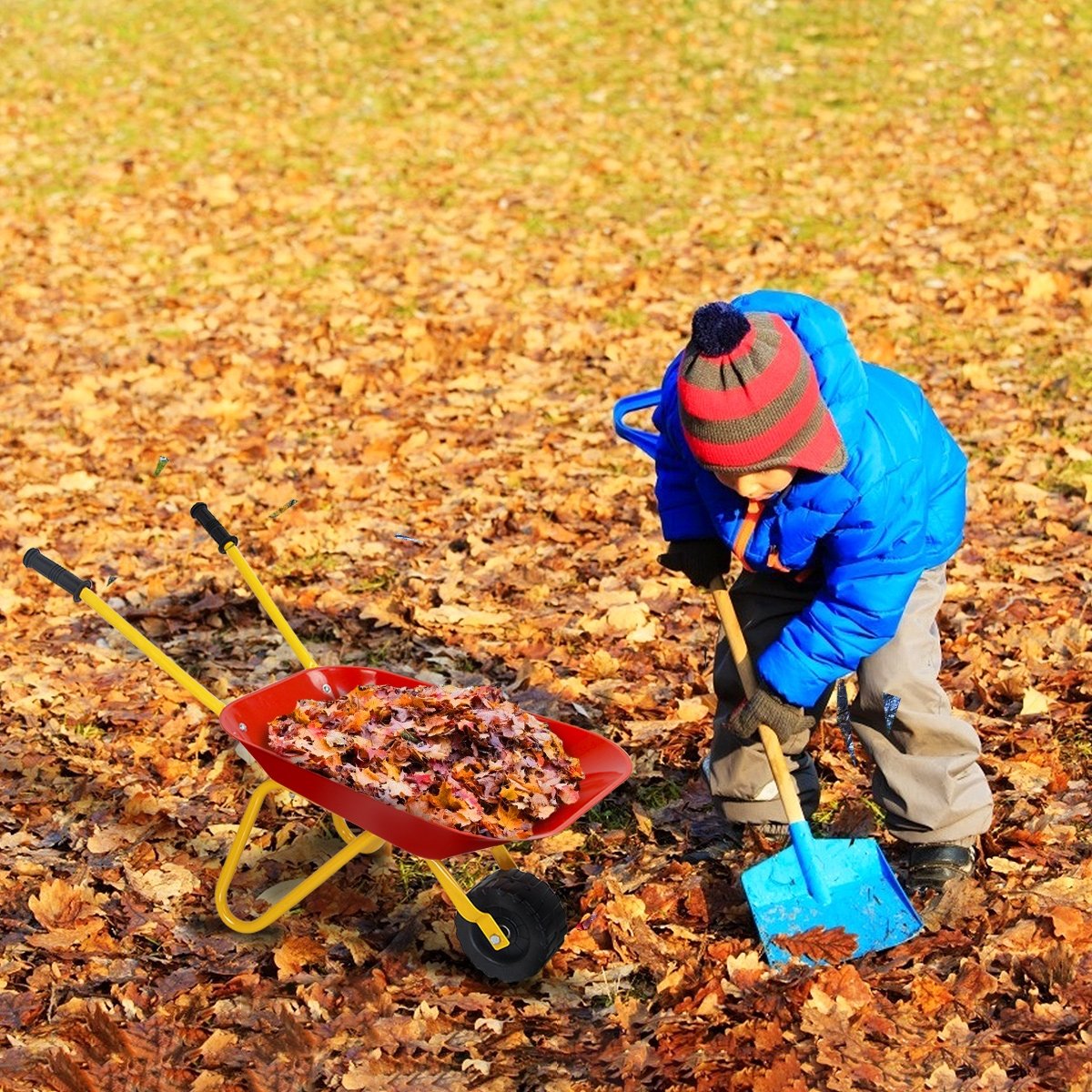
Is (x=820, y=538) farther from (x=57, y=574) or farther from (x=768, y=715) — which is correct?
(x=57, y=574)

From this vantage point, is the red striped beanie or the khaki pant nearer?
the red striped beanie

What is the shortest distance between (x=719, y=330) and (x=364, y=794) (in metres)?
1.57

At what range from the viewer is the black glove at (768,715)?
378 centimetres

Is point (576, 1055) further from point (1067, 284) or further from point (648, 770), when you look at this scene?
point (1067, 284)

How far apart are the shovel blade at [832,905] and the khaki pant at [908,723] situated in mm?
213

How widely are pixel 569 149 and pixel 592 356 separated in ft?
13.6

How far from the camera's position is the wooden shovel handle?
152 inches

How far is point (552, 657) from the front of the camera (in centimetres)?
558

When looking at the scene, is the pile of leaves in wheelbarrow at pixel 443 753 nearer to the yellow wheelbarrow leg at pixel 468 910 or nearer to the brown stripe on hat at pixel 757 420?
the yellow wheelbarrow leg at pixel 468 910

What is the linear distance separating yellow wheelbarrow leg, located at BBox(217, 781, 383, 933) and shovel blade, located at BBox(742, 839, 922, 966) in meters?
1.15

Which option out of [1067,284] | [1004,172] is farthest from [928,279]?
[1004,172]

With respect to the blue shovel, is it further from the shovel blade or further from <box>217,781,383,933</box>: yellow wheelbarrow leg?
<box>217,781,383,933</box>: yellow wheelbarrow leg

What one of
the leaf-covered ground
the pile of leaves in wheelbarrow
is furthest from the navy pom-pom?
the leaf-covered ground

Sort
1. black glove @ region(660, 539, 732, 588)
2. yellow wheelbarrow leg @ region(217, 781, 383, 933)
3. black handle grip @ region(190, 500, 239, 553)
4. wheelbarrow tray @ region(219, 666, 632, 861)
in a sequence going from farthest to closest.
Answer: black handle grip @ region(190, 500, 239, 553) < black glove @ region(660, 539, 732, 588) < yellow wheelbarrow leg @ region(217, 781, 383, 933) < wheelbarrow tray @ region(219, 666, 632, 861)
